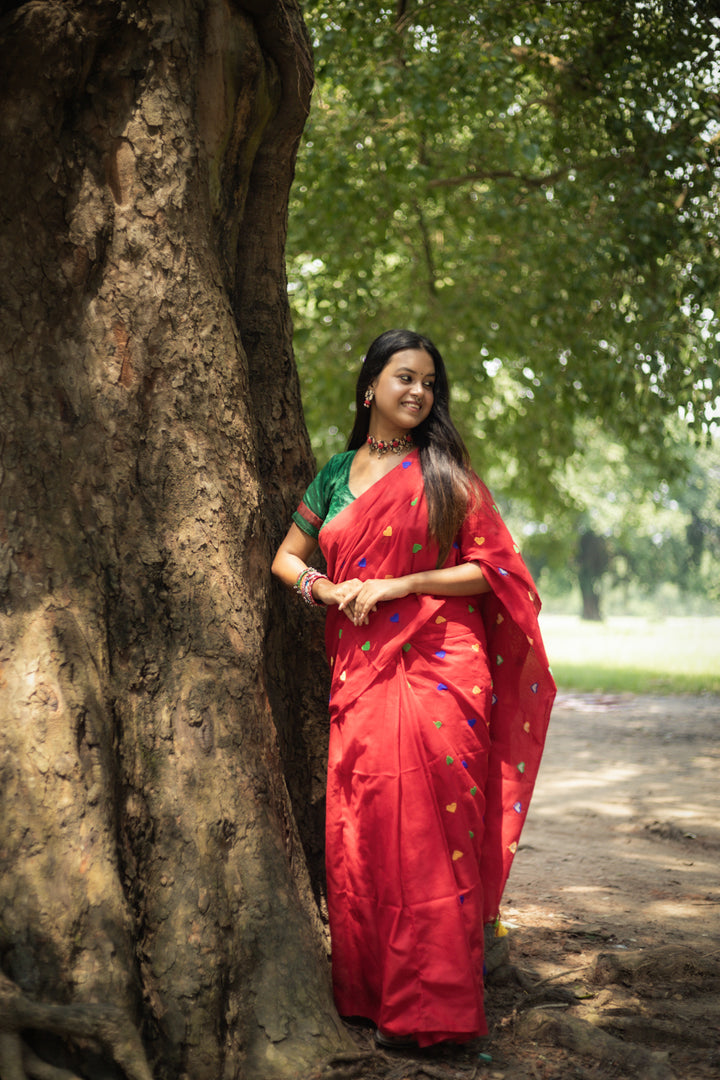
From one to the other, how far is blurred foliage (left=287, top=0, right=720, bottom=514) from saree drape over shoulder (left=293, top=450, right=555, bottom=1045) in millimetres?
3994

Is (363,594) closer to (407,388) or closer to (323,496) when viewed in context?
(323,496)

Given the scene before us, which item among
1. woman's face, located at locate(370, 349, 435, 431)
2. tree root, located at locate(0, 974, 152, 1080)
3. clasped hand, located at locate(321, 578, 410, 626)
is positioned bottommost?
tree root, located at locate(0, 974, 152, 1080)

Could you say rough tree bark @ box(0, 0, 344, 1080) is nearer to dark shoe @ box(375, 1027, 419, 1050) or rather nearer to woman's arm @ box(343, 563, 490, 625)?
dark shoe @ box(375, 1027, 419, 1050)

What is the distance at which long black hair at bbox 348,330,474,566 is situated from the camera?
2.92 metres

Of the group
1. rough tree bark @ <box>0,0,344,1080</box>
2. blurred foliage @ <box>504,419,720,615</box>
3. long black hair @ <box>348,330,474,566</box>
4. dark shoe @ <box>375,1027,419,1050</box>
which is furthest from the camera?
blurred foliage @ <box>504,419,720,615</box>

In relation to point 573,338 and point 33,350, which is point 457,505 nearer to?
point 33,350

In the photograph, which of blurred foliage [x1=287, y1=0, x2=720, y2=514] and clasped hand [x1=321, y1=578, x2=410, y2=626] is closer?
clasped hand [x1=321, y1=578, x2=410, y2=626]

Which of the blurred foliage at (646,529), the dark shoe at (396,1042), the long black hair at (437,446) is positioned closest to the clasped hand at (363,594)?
the long black hair at (437,446)

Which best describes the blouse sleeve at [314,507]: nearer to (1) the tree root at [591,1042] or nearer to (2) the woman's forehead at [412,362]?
(2) the woman's forehead at [412,362]

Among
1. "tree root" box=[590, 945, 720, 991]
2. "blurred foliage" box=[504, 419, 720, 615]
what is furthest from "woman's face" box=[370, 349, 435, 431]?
"blurred foliage" box=[504, 419, 720, 615]

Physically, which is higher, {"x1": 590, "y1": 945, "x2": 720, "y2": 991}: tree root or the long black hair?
the long black hair

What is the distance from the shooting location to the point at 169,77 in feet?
9.10

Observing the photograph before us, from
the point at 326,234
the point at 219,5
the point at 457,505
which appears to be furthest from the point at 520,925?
the point at 326,234

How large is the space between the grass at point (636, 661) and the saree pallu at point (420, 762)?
1099 cm
